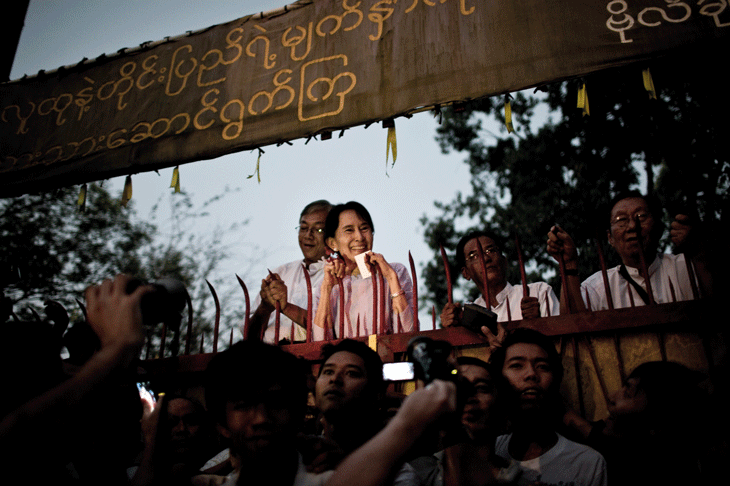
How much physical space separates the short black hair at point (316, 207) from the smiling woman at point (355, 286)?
25.0 inches

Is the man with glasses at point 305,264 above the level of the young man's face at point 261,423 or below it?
above

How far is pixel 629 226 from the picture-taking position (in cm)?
381

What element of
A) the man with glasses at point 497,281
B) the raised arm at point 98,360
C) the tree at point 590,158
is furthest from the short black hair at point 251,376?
the tree at point 590,158

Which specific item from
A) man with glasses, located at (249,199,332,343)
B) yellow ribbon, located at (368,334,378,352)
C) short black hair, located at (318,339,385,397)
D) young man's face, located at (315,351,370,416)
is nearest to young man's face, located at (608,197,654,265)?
yellow ribbon, located at (368,334,378,352)

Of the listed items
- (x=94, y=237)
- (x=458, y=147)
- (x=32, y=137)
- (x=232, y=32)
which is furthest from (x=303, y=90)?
(x=94, y=237)

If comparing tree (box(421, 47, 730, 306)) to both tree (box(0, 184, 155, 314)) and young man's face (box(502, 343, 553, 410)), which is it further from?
tree (box(0, 184, 155, 314))

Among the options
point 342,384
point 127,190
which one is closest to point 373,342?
point 342,384

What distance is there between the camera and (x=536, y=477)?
249 cm

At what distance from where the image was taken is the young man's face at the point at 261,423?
209 centimetres

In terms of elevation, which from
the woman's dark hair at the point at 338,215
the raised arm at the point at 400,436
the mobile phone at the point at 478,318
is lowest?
the raised arm at the point at 400,436

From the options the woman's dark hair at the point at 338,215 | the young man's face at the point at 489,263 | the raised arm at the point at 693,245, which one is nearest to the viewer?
the raised arm at the point at 693,245

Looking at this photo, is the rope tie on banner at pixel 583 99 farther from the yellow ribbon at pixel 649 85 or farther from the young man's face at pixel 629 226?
the young man's face at pixel 629 226

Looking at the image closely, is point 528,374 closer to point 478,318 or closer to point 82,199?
point 478,318

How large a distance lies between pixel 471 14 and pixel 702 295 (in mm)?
2259
